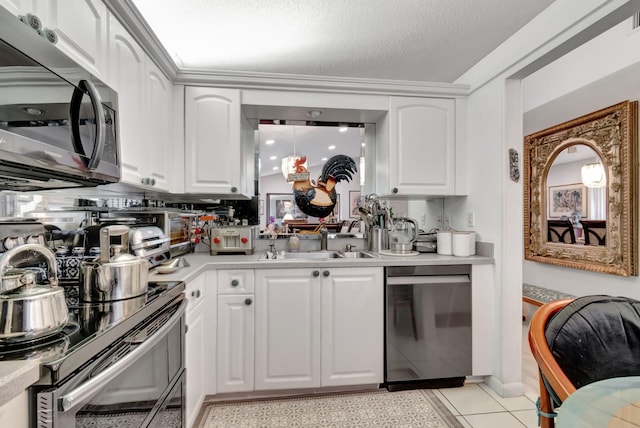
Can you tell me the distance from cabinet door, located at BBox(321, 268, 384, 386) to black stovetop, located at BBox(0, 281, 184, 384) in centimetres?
105

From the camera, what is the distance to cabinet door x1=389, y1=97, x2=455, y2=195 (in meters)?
2.35

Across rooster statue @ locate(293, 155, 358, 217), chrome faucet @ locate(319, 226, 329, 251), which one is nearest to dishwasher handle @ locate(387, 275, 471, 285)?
chrome faucet @ locate(319, 226, 329, 251)

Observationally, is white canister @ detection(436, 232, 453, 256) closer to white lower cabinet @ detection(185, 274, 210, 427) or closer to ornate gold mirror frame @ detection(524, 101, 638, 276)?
ornate gold mirror frame @ detection(524, 101, 638, 276)

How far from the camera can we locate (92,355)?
0.78m

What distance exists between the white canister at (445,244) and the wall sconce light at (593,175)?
153 centimetres

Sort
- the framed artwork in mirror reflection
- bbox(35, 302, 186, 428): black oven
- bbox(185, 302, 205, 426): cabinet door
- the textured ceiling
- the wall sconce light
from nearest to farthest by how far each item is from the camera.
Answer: bbox(35, 302, 186, 428): black oven < bbox(185, 302, 205, 426): cabinet door < the textured ceiling < the wall sconce light < the framed artwork in mirror reflection

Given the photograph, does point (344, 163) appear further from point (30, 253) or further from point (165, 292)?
point (30, 253)

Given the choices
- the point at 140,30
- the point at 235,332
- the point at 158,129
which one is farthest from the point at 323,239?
the point at 140,30

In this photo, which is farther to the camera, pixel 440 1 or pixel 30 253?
pixel 440 1

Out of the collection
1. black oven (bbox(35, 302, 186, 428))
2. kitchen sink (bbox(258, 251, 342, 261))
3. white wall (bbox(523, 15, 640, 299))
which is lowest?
black oven (bbox(35, 302, 186, 428))

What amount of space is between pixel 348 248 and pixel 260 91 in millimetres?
1409

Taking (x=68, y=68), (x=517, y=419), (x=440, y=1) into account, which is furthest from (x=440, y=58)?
(x=517, y=419)

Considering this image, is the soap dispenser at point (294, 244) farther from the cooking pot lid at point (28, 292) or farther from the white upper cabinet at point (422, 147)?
the cooking pot lid at point (28, 292)

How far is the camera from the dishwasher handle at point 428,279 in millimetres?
2041
